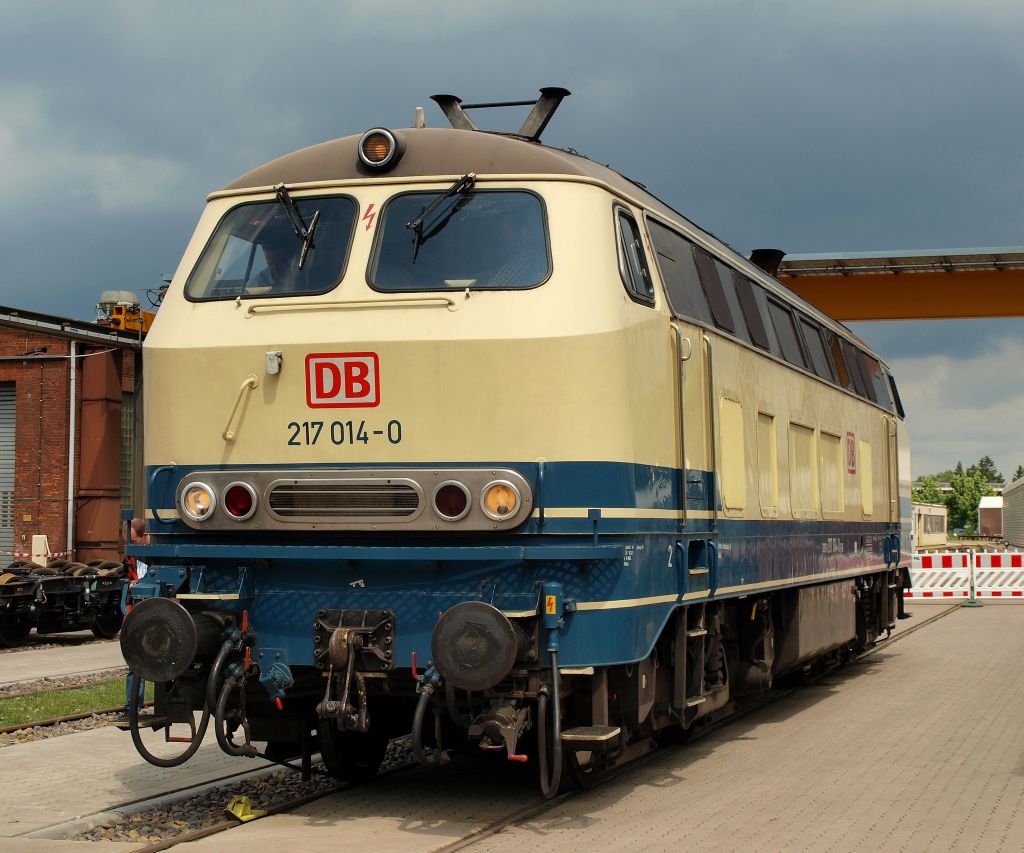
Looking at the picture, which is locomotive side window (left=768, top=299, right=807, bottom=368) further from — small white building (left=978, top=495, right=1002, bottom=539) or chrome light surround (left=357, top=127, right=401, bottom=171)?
small white building (left=978, top=495, right=1002, bottom=539)

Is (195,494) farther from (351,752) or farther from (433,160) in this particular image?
(433,160)

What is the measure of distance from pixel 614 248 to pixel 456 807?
3406mm

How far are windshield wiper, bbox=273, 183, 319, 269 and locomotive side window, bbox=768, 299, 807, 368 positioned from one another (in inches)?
195

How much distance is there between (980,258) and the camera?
25672mm

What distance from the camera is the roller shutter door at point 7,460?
28969 mm

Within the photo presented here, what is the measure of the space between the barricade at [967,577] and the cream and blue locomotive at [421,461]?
2346 cm

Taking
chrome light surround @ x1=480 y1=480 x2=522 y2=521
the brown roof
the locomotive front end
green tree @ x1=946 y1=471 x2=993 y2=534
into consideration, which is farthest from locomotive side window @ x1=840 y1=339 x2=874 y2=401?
green tree @ x1=946 y1=471 x2=993 y2=534

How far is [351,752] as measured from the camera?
8734mm

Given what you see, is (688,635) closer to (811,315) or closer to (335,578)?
(335,578)

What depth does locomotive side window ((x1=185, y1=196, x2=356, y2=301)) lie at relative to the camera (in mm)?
7930

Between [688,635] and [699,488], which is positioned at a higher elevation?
[699,488]

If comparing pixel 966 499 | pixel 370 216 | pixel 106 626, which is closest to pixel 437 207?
pixel 370 216

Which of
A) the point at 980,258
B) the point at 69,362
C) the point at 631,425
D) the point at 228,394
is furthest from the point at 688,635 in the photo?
the point at 69,362

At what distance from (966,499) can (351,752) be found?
13517 centimetres
